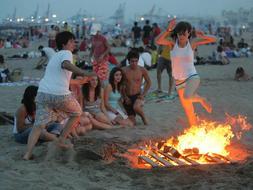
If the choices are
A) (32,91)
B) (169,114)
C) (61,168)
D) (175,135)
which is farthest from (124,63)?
(61,168)

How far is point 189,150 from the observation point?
5781 millimetres

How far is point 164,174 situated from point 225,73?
11832mm

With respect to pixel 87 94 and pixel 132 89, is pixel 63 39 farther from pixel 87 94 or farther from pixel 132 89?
pixel 132 89

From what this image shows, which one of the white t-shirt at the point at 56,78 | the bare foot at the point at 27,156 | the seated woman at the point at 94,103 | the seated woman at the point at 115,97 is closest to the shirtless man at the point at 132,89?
the seated woman at the point at 115,97

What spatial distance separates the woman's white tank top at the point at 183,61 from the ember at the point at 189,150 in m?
0.82

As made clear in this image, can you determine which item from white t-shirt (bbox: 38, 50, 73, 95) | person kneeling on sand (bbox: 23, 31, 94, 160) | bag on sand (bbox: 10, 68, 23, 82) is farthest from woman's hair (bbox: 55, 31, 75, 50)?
bag on sand (bbox: 10, 68, 23, 82)

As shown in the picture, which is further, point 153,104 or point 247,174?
point 153,104

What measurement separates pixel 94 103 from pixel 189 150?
2.29m

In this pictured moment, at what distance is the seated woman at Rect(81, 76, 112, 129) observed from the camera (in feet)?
24.5

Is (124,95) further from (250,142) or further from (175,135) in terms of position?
(250,142)

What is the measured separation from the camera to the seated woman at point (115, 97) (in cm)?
779

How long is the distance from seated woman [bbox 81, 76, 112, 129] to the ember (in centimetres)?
134

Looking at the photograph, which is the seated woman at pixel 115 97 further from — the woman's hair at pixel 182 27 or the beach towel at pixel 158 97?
the beach towel at pixel 158 97

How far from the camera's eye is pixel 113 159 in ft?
18.6
